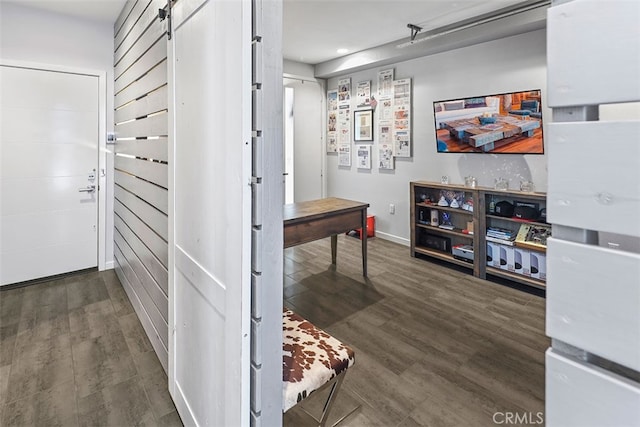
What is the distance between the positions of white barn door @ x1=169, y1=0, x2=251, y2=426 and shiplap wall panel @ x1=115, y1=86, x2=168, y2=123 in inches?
12.5

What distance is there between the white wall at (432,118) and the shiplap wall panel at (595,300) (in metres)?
3.37

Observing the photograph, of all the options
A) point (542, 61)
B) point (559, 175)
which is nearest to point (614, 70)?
point (559, 175)

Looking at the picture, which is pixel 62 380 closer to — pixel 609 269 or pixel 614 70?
pixel 609 269

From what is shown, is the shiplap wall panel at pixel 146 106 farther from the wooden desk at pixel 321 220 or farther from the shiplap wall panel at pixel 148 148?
the wooden desk at pixel 321 220

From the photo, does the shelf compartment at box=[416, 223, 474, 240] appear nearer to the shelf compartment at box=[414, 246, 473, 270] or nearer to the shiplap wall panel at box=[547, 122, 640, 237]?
the shelf compartment at box=[414, 246, 473, 270]

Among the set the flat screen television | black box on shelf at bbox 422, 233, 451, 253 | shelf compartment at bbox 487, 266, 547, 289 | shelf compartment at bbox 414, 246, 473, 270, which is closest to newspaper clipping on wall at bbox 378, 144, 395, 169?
the flat screen television

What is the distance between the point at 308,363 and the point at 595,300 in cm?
113

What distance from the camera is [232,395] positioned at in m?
1.24

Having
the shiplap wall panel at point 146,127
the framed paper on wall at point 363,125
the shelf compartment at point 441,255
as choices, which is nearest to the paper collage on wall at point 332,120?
the framed paper on wall at point 363,125

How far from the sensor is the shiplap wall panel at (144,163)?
2.07 meters

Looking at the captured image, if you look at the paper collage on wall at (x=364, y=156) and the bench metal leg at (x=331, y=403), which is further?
the paper collage on wall at (x=364, y=156)

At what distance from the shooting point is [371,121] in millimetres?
5230

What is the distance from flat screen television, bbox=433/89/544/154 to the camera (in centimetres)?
345

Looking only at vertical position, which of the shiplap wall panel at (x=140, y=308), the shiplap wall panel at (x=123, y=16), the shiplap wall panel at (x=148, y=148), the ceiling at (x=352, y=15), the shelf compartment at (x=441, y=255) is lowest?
the shiplap wall panel at (x=140, y=308)
